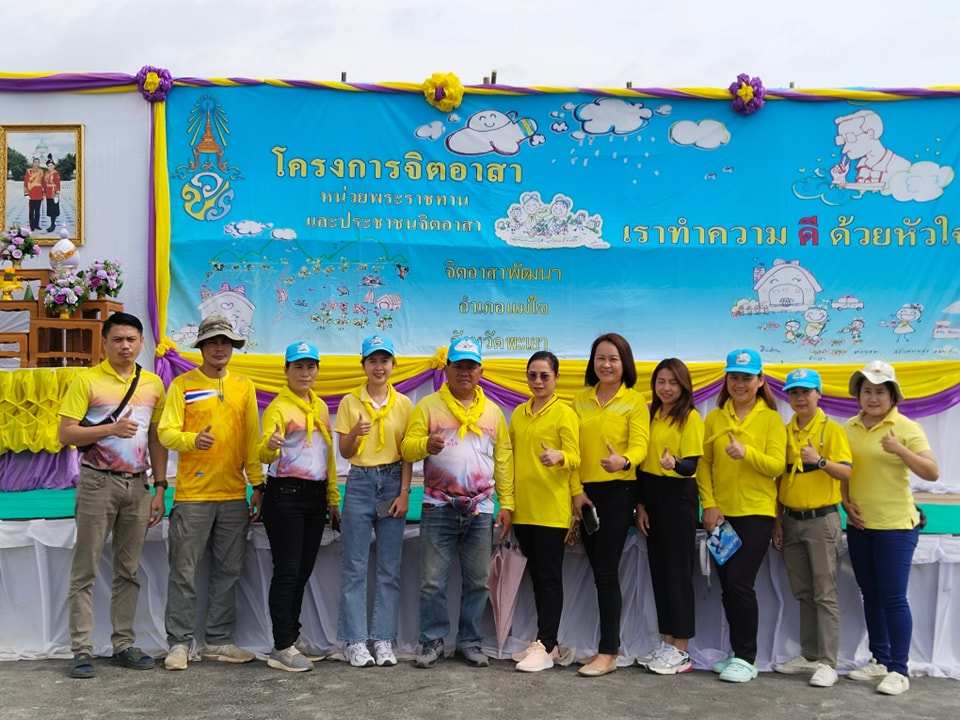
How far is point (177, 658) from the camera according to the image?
154 inches

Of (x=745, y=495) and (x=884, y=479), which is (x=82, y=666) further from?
(x=884, y=479)

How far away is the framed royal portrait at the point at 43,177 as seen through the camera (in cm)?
704

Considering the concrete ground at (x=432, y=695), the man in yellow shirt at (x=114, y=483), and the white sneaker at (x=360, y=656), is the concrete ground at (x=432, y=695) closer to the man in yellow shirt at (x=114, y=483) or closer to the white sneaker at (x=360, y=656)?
the white sneaker at (x=360, y=656)

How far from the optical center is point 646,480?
13.4 feet

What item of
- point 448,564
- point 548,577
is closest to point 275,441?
point 448,564

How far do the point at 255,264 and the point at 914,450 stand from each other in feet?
16.2

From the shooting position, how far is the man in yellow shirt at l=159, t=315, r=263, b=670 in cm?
400

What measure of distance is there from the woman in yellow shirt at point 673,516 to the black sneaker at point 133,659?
2174 mm

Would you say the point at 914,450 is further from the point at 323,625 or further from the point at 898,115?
the point at 898,115

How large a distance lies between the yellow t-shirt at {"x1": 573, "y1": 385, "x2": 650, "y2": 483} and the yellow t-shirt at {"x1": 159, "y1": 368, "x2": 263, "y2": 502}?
4.75ft

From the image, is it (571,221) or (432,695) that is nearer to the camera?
(432,695)

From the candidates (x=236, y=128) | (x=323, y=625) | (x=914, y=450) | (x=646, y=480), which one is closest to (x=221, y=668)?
(x=323, y=625)

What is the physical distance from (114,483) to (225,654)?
0.91 metres

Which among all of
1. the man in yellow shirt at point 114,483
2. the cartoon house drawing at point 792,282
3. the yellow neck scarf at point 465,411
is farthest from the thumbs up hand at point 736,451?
the cartoon house drawing at point 792,282
